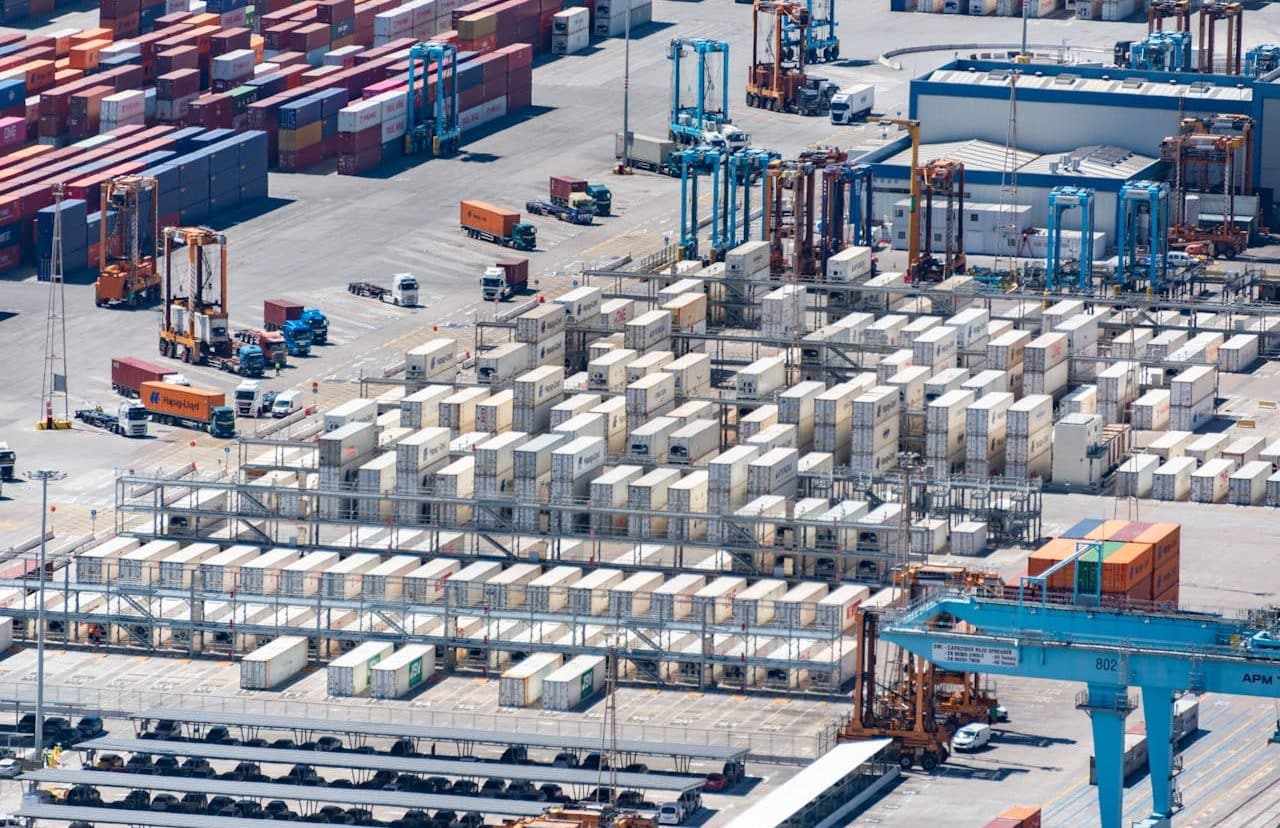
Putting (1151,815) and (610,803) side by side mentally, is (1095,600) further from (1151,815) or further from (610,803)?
(610,803)

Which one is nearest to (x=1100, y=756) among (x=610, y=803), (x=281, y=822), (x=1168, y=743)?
(x=1168, y=743)

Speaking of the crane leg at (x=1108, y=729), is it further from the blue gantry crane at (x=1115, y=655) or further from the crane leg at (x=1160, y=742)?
the crane leg at (x=1160, y=742)

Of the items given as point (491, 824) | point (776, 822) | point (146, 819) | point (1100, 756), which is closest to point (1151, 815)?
point (1100, 756)

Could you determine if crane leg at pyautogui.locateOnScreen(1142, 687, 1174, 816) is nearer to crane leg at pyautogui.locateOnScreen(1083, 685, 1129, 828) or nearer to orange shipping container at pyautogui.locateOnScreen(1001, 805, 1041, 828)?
crane leg at pyautogui.locateOnScreen(1083, 685, 1129, 828)

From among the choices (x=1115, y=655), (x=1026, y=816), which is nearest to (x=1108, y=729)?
(x=1115, y=655)

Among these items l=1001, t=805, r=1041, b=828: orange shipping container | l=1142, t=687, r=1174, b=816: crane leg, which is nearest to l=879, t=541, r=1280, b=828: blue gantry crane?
l=1142, t=687, r=1174, b=816: crane leg

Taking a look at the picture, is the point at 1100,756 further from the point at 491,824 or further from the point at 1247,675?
the point at 491,824
